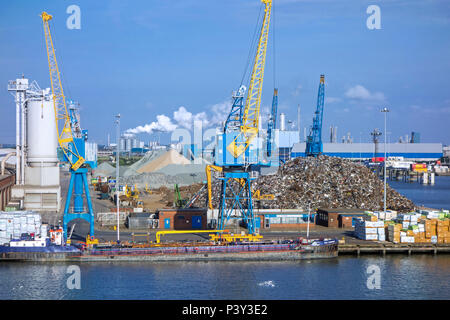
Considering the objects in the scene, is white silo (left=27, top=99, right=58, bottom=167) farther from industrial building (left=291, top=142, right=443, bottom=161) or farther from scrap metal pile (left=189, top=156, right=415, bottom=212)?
industrial building (left=291, top=142, right=443, bottom=161)

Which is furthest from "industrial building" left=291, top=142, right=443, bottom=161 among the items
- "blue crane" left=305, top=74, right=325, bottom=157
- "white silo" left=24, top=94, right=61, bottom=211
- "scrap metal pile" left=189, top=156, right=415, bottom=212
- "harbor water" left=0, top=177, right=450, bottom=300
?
"harbor water" left=0, top=177, right=450, bottom=300

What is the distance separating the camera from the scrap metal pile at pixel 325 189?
52906 mm

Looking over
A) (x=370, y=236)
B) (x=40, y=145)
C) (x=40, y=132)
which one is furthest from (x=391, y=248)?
(x=40, y=132)

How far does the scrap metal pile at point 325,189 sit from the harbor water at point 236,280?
1595cm

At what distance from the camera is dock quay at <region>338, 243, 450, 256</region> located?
38.3 m

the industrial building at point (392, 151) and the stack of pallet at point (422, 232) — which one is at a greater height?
the industrial building at point (392, 151)

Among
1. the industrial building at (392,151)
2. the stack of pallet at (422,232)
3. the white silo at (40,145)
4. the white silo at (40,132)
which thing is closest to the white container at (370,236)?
the stack of pallet at (422,232)

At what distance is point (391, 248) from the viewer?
38750 mm

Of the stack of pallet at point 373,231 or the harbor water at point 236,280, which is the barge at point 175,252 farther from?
the stack of pallet at point 373,231

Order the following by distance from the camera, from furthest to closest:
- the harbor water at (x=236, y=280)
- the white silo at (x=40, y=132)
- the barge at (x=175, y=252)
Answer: the white silo at (x=40, y=132) → the barge at (x=175, y=252) → the harbor water at (x=236, y=280)
